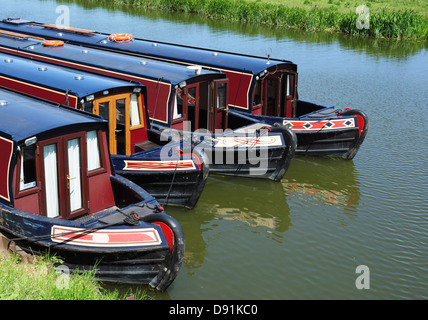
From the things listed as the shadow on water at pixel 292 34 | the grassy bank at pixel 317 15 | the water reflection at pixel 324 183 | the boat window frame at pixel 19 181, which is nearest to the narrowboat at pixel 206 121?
the water reflection at pixel 324 183

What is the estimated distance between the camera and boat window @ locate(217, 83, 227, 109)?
609 inches

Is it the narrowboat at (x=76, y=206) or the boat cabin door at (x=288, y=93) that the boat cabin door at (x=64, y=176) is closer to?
the narrowboat at (x=76, y=206)

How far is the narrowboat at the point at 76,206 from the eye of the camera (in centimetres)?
885

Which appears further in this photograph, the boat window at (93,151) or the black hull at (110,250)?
the boat window at (93,151)

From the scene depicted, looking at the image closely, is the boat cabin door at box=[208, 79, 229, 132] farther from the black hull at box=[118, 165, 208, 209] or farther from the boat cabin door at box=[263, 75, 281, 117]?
the black hull at box=[118, 165, 208, 209]

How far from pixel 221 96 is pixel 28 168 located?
7422mm

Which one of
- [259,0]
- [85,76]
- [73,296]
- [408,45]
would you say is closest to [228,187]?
[85,76]

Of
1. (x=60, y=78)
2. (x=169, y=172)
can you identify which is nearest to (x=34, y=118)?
(x=169, y=172)

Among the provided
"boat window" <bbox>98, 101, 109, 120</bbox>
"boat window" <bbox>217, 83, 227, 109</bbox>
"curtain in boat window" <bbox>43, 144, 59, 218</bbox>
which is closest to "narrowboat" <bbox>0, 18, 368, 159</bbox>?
"boat window" <bbox>217, 83, 227, 109</bbox>

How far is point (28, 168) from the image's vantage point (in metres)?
9.41

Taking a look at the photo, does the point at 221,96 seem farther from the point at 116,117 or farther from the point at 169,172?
the point at 169,172

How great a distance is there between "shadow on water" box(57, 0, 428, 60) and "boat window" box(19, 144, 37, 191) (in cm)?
2628

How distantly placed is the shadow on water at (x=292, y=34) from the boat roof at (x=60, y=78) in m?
22.4

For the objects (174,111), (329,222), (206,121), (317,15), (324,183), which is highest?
(317,15)
